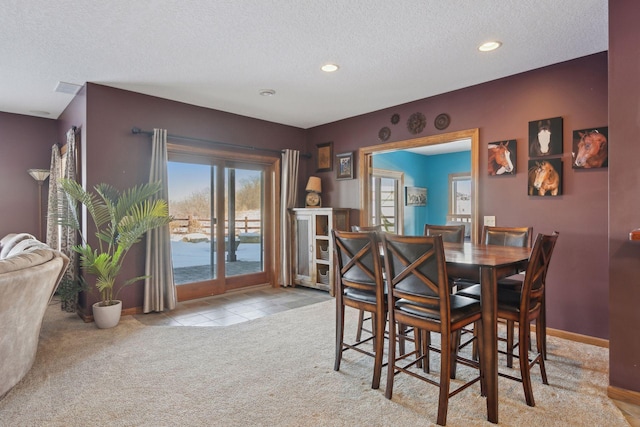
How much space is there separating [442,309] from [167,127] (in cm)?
384

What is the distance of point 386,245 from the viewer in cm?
213

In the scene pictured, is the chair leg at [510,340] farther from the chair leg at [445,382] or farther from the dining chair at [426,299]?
the chair leg at [445,382]

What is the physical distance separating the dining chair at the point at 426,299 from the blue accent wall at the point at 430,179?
5546 mm

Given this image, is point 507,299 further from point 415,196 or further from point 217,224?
point 415,196

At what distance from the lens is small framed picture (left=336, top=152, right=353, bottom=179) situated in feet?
17.1

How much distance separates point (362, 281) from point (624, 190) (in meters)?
1.66

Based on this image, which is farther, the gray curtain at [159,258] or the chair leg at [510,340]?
the gray curtain at [159,258]

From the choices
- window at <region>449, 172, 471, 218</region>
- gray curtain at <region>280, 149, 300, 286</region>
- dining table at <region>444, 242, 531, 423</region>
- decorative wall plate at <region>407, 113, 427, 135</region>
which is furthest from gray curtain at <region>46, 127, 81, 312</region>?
window at <region>449, 172, 471, 218</region>

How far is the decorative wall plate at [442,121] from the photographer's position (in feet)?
13.5

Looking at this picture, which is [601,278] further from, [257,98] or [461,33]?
[257,98]

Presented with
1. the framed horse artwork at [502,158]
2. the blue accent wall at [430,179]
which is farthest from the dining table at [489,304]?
the blue accent wall at [430,179]

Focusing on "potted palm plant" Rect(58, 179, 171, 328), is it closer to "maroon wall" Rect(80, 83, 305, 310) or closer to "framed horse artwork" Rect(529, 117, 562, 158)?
"maroon wall" Rect(80, 83, 305, 310)

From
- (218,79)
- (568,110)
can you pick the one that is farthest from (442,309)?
(218,79)

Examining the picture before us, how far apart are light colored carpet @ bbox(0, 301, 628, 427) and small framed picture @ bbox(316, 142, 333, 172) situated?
9.64ft
